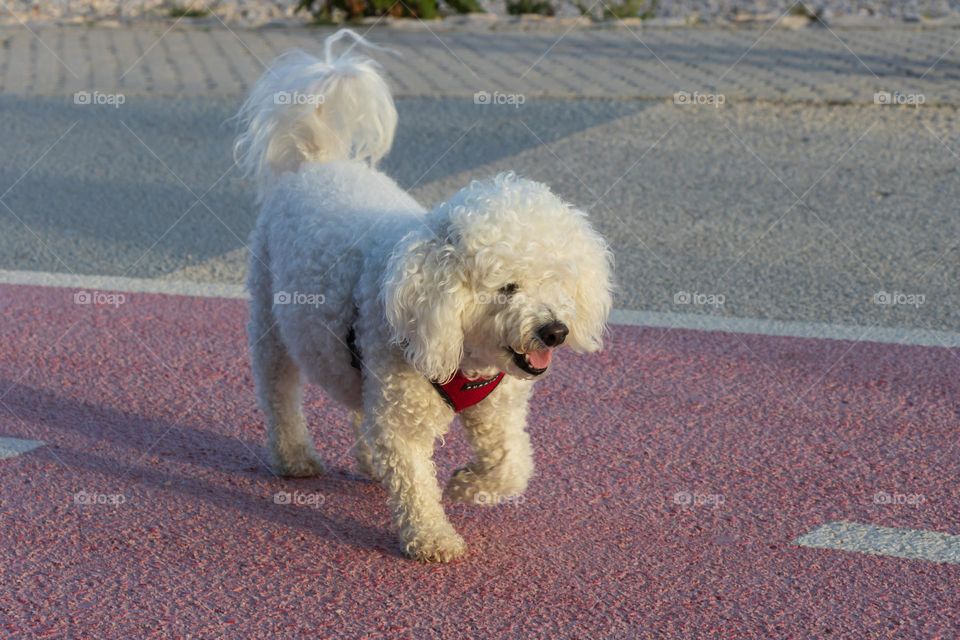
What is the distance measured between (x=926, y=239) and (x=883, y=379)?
211 centimetres

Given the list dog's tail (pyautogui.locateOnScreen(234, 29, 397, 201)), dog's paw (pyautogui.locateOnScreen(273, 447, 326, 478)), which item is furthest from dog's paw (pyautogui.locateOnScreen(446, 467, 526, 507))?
dog's tail (pyautogui.locateOnScreen(234, 29, 397, 201))

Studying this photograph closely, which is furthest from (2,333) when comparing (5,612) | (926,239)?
(926,239)

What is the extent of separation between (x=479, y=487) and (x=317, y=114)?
158 cm

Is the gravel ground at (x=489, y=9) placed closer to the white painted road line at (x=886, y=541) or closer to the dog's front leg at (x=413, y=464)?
the white painted road line at (x=886, y=541)

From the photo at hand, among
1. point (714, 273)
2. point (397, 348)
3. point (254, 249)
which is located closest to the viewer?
point (397, 348)

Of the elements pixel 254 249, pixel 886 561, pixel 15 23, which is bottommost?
pixel 15 23

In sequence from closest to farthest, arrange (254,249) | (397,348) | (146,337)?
(397,348) < (254,249) < (146,337)

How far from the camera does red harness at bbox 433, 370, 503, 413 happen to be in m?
3.71

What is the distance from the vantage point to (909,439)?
15.2 feet

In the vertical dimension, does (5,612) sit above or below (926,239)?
above

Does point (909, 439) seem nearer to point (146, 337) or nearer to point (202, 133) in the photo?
point (146, 337)

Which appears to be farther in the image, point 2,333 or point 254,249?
point 2,333

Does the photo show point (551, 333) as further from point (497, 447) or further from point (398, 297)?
point (497, 447)

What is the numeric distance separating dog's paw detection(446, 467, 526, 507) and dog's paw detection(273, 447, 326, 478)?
0.69 metres
